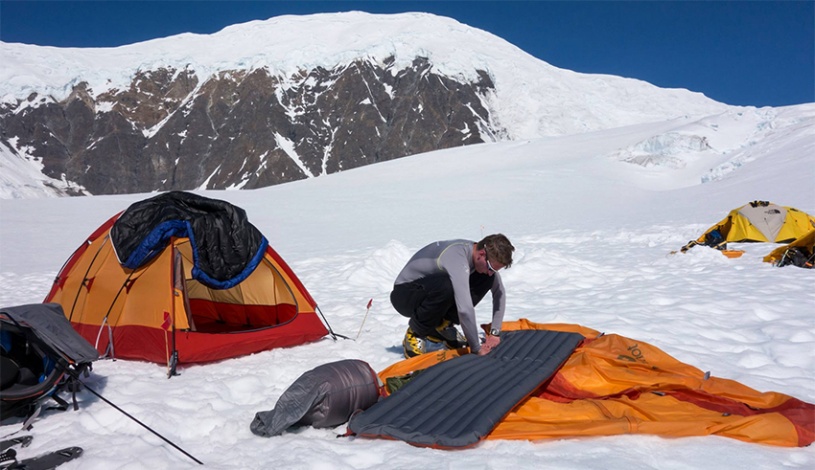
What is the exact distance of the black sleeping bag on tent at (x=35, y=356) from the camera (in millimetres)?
3547

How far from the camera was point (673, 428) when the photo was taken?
3135 millimetres

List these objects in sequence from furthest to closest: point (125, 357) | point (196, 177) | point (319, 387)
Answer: point (196, 177) → point (125, 357) → point (319, 387)

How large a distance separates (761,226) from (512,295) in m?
6.11

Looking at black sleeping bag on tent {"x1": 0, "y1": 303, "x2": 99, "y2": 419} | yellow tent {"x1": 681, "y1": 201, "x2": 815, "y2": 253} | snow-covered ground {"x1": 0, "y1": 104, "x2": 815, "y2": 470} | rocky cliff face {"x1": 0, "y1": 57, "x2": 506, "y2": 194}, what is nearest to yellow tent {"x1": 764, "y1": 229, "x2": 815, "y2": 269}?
snow-covered ground {"x1": 0, "y1": 104, "x2": 815, "y2": 470}

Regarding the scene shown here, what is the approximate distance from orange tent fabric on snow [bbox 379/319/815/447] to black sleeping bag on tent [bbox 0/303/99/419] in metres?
2.21

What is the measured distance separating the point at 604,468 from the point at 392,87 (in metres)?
128

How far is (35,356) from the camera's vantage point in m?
3.92

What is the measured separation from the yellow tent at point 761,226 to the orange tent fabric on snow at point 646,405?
7324mm

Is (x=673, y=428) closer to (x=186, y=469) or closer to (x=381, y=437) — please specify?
(x=381, y=437)

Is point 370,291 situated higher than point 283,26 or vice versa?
point 283,26

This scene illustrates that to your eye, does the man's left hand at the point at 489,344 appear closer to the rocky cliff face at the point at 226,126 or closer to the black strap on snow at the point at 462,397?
the black strap on snow at the point at 462,397

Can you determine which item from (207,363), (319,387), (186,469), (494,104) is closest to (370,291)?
(207,363)

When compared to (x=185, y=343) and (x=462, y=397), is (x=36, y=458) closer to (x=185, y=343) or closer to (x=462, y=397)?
(x=185, y=343)

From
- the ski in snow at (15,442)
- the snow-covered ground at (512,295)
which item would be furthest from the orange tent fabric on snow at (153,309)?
the ski in snow at (15,442)
